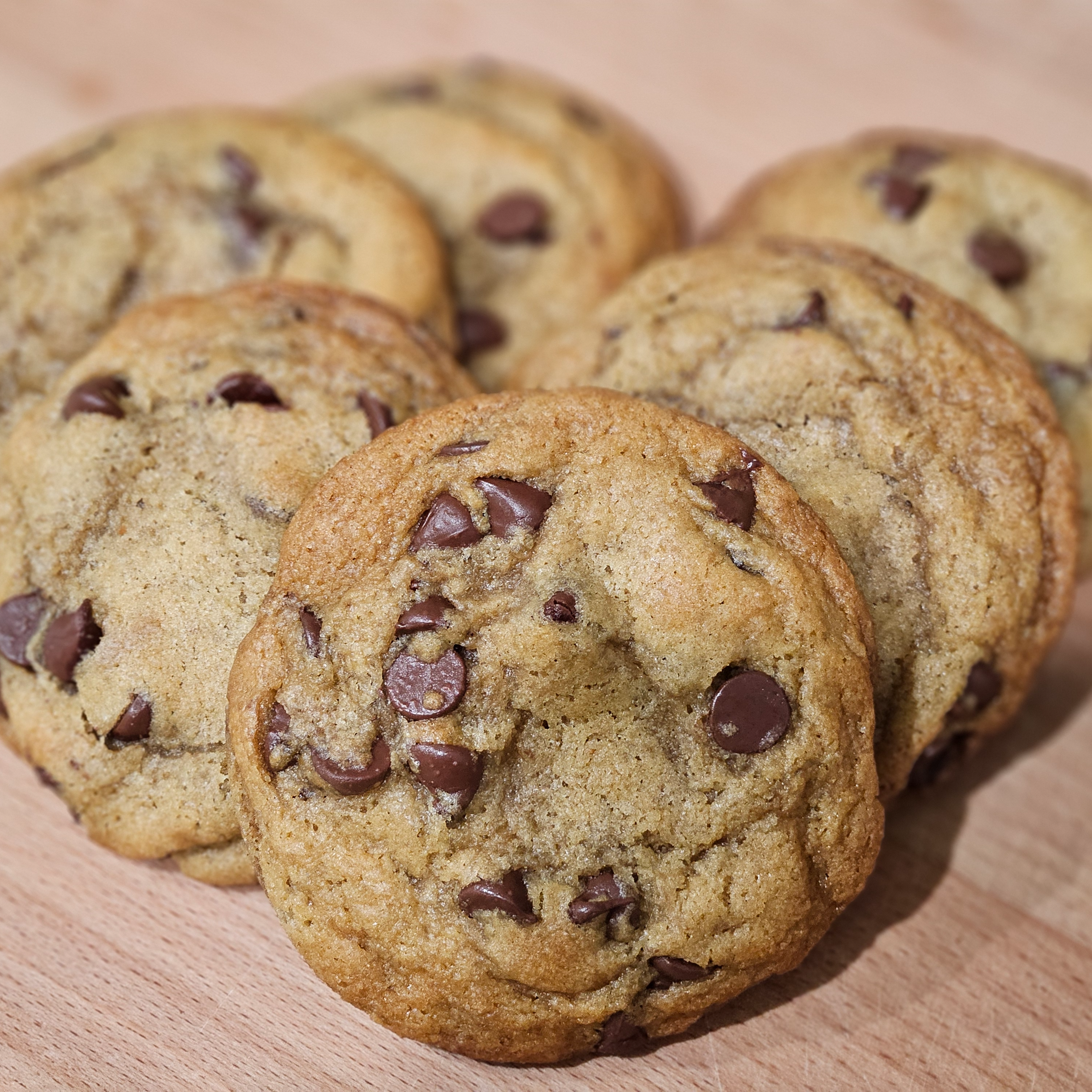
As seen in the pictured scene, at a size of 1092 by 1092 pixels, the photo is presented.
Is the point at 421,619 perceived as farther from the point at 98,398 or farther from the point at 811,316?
the point at 811,316

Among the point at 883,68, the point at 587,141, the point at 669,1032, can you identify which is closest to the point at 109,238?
the point at 587,141

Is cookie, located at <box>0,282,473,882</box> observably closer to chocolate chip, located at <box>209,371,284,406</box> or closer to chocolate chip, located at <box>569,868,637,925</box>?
chocolate chip, located at <box>209,371,284,406</box>

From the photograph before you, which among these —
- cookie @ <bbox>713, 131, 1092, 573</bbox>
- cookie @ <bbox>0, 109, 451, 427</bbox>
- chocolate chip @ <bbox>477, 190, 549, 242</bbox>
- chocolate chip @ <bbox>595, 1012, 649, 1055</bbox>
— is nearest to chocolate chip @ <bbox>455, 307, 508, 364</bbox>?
cookie @ <bbox>0, 109, 451, 427</bbox>

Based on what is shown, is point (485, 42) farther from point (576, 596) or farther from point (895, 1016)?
point (895, 1016)

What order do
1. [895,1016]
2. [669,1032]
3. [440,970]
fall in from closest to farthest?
1. [440,970]
2. [669,1032]
3. [895,1016]

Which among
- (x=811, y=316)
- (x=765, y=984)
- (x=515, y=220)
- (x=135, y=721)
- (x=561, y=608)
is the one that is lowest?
(x=765, y=984)

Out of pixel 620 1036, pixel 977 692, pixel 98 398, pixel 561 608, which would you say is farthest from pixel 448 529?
pixel 977 692
